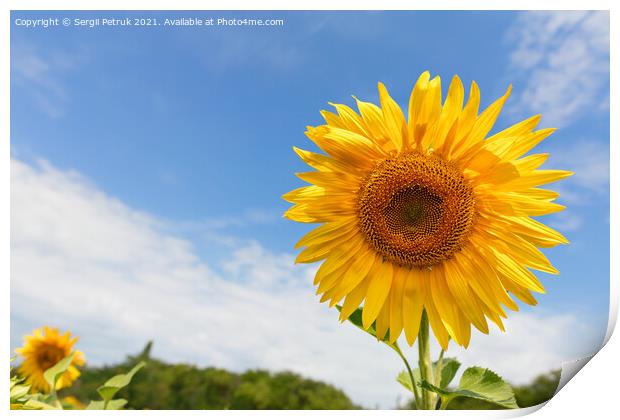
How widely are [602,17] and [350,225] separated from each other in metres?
1.43

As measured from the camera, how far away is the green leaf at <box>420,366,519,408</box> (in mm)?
1217

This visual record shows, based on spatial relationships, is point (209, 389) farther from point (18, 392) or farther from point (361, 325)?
point (361, 325)

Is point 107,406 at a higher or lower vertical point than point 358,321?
lower

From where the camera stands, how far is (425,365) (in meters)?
1.25

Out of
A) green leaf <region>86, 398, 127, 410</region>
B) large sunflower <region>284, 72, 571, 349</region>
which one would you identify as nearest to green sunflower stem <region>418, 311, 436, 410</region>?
large sunflower <region>284, 72, 571, 349</region>

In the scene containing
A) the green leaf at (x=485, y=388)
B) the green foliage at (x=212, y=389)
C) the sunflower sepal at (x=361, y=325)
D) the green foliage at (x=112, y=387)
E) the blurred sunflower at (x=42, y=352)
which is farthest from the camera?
the green foliage at (x=212, y=389)

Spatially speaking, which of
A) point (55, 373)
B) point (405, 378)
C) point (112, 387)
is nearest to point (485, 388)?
point (405, 378)

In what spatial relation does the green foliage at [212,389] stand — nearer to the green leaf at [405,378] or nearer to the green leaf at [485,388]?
the green leaf at [405,378]

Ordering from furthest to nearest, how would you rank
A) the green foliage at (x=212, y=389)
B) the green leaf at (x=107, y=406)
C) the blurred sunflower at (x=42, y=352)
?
1. the green foliage at (x=212, y=389)
2. the blurred sunflower at (x=42, y=352)
3. the green leaf at (x=107, y=406)

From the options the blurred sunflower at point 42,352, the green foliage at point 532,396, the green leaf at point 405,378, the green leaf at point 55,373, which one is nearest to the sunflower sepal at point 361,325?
the green leaf at point 405,378

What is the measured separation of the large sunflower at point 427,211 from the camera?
1237 mm

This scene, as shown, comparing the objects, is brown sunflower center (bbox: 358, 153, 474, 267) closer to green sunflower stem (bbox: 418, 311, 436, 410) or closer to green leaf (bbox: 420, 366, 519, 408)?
green sunflower stem (bbox: 418, 311, 436, 410)

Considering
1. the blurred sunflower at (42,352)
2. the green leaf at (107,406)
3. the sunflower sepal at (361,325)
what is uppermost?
the blurred sunflower at (42,352)

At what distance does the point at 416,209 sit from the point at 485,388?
491 millimetres
